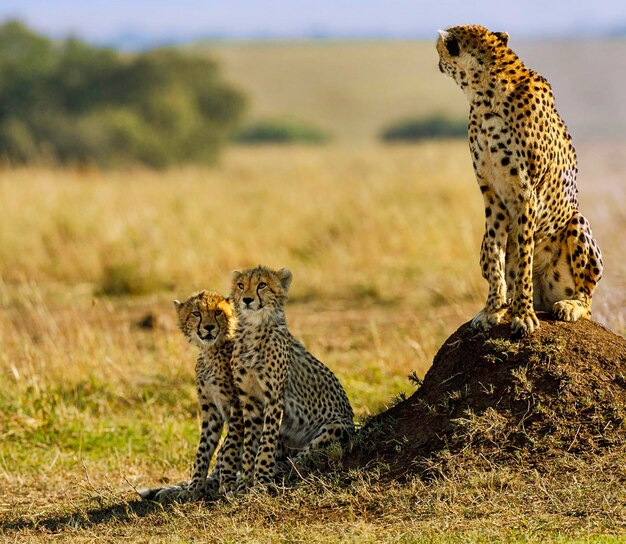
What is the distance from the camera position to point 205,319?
5.04 m

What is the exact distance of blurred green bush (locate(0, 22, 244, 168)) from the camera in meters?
29.3

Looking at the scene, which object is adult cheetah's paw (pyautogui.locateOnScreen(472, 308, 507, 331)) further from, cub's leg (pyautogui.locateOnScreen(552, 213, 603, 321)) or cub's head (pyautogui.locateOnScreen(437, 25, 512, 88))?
cub's head (pyautogui.locateOnScreen(437, 25, 512, 88))

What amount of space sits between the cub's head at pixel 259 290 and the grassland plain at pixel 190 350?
0.74m

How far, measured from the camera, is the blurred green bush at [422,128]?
48.9 meters

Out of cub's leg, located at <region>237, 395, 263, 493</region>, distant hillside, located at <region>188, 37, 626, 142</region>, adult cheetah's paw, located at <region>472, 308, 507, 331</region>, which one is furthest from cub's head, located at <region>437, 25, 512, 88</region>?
distant hillside, located at <region>188, 37, 626, 142</region>

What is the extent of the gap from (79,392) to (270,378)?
244cm

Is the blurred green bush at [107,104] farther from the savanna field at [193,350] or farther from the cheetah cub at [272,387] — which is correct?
the cheetah cub at [272,387]

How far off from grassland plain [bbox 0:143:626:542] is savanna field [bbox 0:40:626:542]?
0.02 meters

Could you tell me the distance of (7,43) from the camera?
3703 cm

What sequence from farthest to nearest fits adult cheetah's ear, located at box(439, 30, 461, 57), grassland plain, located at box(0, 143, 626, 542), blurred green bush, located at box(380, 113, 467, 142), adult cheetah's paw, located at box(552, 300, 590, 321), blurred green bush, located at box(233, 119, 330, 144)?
blurred green bush, located at box(233, 119, 330, 144)
blurred green bush, located at box(380, 113, 467, 142)
adult cheetah's paw, located at box(552, 300, 590, 321)
adult cheetah's ear, located at box(439, 30, 461, 57)
grassland plain, located at box(0, 143, 626, 542)

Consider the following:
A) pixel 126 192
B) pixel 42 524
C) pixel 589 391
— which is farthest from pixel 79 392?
pixel 126 192

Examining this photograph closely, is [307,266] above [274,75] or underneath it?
underneath

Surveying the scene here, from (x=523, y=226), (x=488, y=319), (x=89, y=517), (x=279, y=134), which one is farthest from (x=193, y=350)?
(x=279, y=134)

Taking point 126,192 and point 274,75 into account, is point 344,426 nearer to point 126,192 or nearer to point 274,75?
point 126,192
